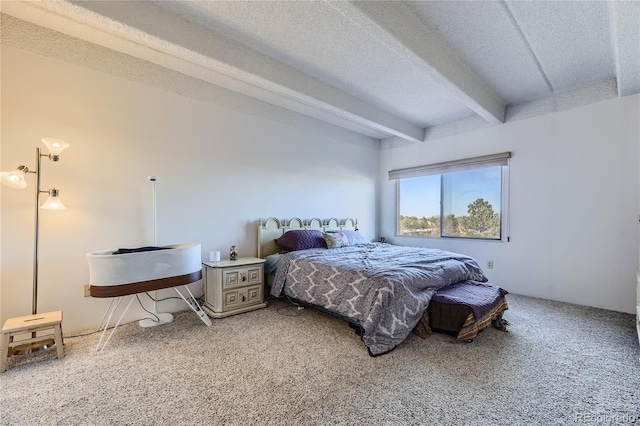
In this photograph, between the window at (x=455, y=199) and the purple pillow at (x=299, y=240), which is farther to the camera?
the window at (x=455, y=199)

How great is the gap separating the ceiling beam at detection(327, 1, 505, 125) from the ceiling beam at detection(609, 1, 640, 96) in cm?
110

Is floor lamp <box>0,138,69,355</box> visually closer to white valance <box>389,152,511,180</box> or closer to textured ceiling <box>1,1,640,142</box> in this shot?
textured ceiling <box>1,1,640,142</box>

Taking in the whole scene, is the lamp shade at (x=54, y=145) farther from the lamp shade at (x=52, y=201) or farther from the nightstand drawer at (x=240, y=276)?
the nightstand drawer at (x=240, y=276)

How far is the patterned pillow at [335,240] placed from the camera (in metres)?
3.79

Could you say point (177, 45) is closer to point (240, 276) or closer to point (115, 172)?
point (115, 172)

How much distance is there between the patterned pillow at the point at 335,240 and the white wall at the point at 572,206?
2.03m

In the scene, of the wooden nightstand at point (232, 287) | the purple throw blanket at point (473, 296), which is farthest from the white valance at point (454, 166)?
the wooden nightstand at point (232, 287)

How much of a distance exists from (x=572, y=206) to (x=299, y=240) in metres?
3.41

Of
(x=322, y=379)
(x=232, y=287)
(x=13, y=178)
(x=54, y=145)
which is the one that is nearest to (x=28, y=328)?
(x=13, y=178)

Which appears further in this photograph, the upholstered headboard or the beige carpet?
the upholstered headboard

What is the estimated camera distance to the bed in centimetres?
220

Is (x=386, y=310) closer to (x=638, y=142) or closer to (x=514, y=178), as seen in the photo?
(x=514, y=178)

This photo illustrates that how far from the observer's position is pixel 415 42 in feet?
7.43

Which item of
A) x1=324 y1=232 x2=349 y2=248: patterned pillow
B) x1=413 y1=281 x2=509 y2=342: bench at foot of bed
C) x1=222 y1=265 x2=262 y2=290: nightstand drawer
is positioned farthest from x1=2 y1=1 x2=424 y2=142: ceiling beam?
x1=413 y1=281 x2=509 y2=342: bench at foot of bed
